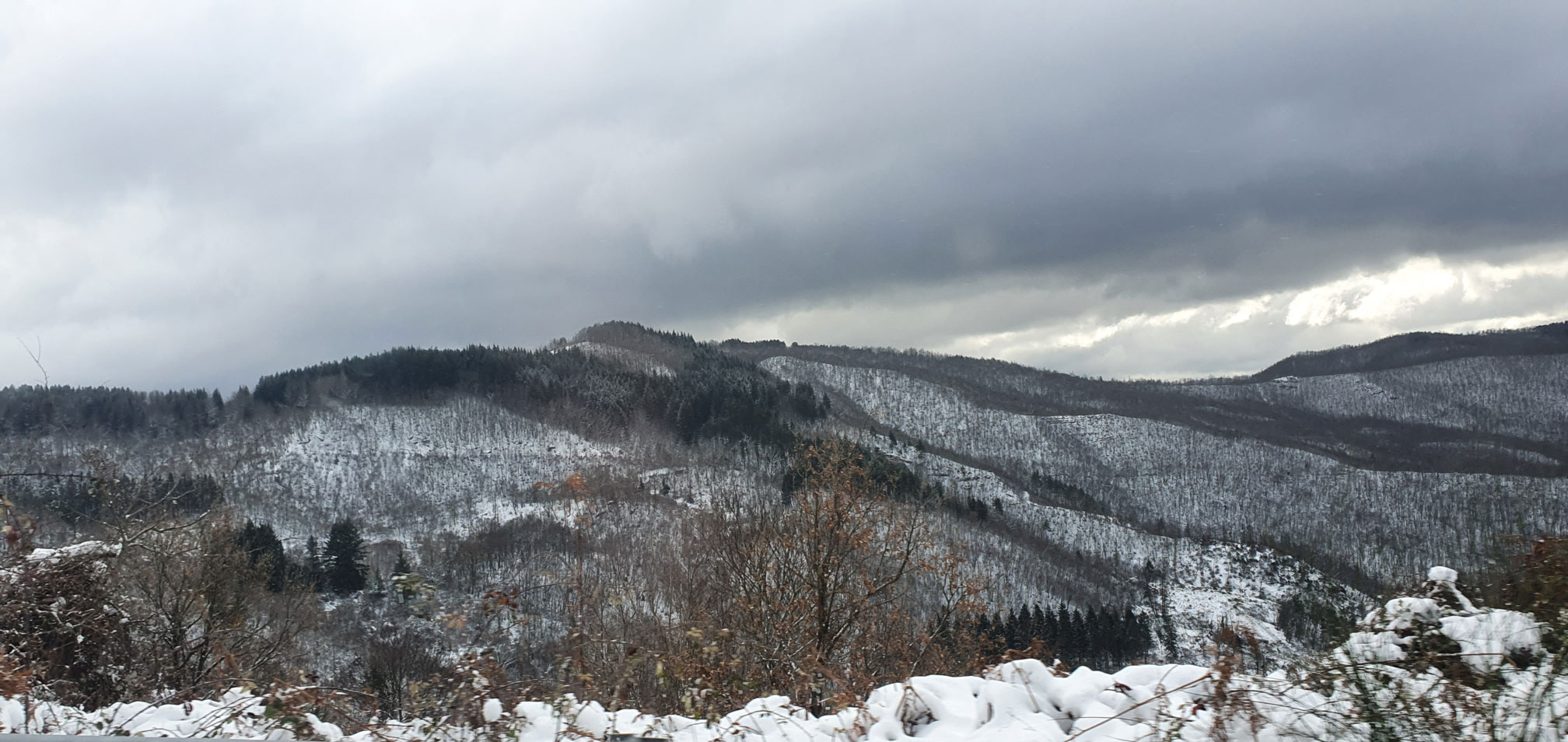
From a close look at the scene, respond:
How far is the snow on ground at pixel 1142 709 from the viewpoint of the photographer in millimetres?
4117

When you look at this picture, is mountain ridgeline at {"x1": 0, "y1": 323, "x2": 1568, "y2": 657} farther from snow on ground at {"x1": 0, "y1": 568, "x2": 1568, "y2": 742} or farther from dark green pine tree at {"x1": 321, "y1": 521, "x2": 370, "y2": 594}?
snow on ground at {"x1": 0, "y1": 568, "x2": 1568, "y2": 742}

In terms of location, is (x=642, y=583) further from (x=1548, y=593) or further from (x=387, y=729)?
(x=1548, y=593)

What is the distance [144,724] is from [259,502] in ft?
468

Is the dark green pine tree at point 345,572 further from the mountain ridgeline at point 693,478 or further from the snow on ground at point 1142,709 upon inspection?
the snow on ground at point 1142,709

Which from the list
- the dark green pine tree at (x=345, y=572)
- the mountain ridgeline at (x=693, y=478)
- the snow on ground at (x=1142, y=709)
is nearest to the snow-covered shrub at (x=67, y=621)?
the snow on ground at (x=1142, y=709)

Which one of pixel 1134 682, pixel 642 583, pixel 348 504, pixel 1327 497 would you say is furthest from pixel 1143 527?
pixel 1134 682

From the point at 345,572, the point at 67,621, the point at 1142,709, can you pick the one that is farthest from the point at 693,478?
the point at 1142,709

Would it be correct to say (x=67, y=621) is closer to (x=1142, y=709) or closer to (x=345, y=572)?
(x=1142, y=709)

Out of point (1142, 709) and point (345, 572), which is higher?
point (1142, 709)

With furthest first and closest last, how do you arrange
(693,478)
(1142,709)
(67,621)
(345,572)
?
(693,478) → (345,572) → (67,621) → (1142,709)

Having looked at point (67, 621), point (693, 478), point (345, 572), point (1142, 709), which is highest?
point (1142, 709)

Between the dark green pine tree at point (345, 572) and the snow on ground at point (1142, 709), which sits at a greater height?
the snow on ground at point (1142, 709)

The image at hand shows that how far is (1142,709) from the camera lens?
4617mm

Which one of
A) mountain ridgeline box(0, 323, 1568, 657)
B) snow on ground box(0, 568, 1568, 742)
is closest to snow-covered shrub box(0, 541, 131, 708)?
snow on ground box(0, 568, 1568, 742)
